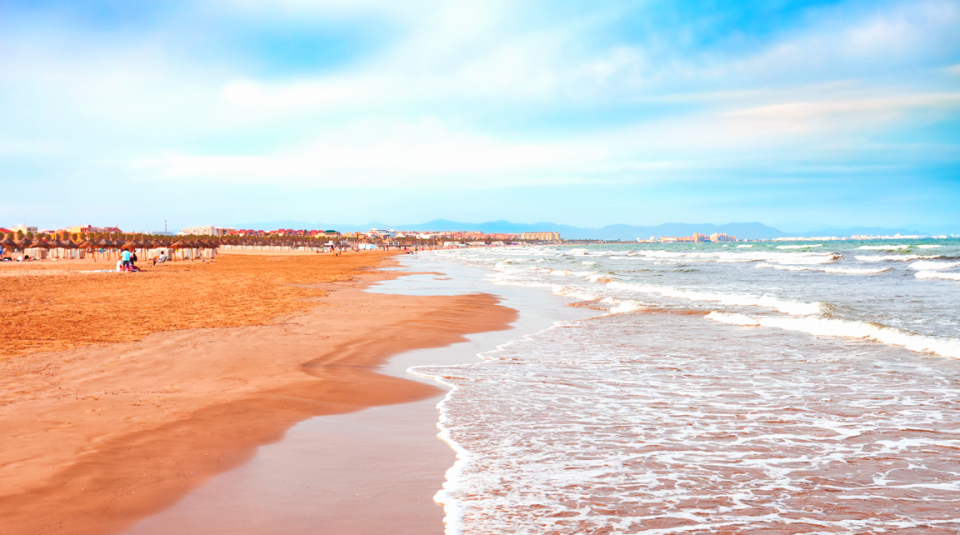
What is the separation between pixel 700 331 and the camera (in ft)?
37.2

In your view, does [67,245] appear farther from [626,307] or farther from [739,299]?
[739,299]

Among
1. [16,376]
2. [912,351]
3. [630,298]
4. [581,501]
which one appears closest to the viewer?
[581,501]

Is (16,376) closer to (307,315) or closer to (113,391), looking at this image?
(113,391)

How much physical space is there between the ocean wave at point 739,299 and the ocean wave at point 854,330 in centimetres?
163

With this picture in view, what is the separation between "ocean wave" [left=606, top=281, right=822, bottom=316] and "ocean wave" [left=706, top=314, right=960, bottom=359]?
163 cm

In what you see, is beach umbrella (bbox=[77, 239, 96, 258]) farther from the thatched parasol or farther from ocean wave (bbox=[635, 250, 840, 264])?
ocean wave (bbox=[635, 250, 840, 264])

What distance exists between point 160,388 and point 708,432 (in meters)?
5.56

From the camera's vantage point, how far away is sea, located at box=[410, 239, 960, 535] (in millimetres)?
3543

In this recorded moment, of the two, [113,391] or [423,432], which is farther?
[113,391]

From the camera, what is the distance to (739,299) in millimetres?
17031

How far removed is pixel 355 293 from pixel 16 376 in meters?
12.8

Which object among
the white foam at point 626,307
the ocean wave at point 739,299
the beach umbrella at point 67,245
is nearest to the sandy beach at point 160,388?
the white foam at point 626,307

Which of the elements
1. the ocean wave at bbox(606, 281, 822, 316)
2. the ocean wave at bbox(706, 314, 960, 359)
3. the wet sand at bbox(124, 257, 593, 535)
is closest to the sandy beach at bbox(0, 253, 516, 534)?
the wet sand at bbox(124, 257, 593, 535)

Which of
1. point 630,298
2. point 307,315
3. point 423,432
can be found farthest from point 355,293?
point 423,432
